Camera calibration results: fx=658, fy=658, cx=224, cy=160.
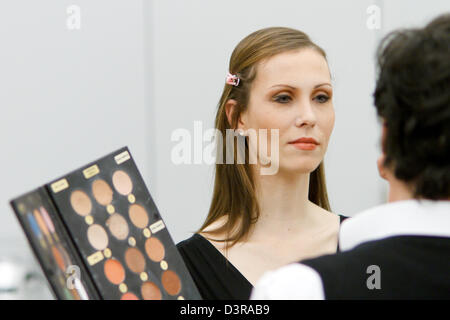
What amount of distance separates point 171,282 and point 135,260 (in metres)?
0.07

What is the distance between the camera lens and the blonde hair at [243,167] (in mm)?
1468

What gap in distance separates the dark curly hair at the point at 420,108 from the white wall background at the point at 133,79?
1964mm

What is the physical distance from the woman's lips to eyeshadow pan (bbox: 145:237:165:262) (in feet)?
1.60

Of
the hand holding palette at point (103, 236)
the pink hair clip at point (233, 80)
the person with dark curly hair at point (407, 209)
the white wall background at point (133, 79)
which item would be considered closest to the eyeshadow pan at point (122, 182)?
the hand holding palette at point (103, 236)

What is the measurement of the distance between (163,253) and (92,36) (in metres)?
1.90

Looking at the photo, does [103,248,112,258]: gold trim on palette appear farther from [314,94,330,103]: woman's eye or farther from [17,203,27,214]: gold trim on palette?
[314,94,330,103]: woman's eye

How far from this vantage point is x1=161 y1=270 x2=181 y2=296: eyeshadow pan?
967 millimetres

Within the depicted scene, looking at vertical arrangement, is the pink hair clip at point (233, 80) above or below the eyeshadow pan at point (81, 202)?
above

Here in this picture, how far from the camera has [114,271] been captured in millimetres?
921

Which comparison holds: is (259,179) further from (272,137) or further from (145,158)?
(145,158)

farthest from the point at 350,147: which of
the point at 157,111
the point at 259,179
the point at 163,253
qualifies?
the point at 163,253

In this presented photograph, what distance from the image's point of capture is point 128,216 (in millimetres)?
957

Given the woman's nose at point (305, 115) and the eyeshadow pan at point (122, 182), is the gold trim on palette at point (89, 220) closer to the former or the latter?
the eyeshadow pan at point (122, 182)

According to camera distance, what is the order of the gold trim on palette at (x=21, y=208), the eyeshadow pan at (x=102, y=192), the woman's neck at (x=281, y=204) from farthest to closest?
the woman's neck at (x=281, y=204) < the eyeshadow pan at (x=102, y=192) < the gold trim on palette at (x=21, y=208)
